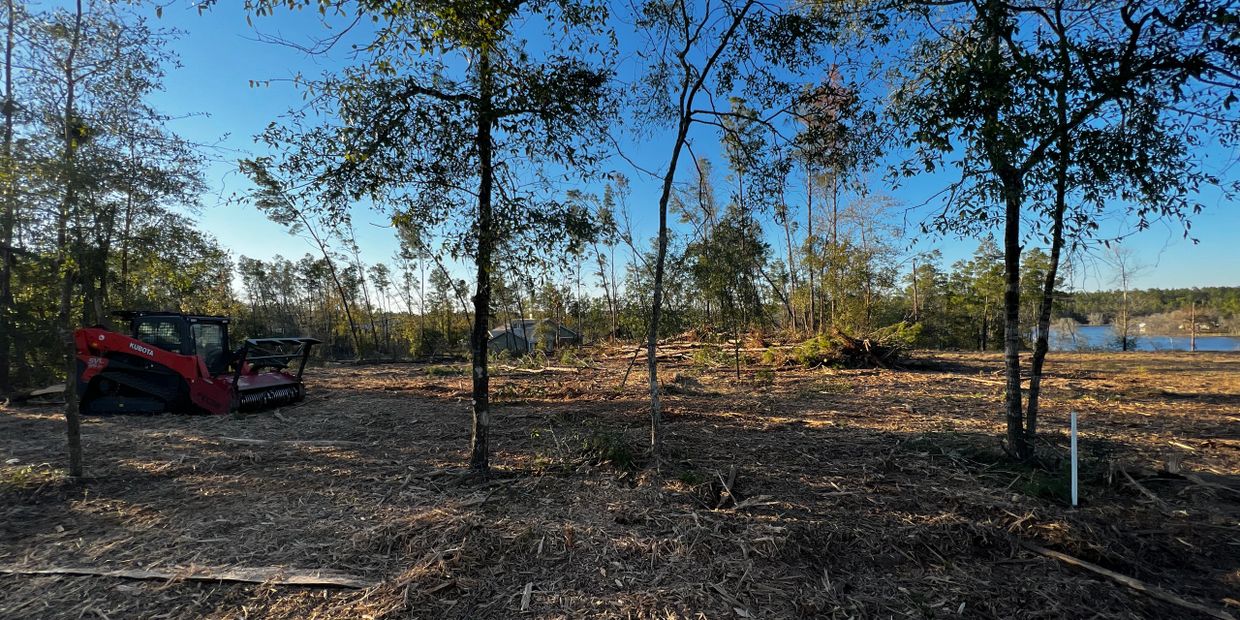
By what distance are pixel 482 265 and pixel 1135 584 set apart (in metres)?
5.14

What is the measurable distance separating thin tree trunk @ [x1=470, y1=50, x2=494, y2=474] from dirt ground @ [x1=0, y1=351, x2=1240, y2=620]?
0.54 m

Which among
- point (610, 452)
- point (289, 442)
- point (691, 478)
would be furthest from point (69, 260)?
point (691, 478)

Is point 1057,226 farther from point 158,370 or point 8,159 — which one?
point 158,370

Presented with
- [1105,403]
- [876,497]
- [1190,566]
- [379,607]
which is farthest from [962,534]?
[1105,403]

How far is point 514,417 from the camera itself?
26.9 ft

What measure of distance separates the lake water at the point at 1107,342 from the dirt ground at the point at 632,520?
26.7m

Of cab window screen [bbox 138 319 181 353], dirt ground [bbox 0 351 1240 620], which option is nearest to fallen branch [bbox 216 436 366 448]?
dirt ground [bbox 0 351 1240 620]

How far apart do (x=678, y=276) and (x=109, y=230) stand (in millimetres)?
7407

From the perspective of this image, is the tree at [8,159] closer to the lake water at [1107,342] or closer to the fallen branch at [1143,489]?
the fallen branch at [1143,489]

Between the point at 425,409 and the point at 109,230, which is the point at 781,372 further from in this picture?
the point at 109,230

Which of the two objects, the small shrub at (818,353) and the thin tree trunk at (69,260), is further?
the small shrub at (818,353)

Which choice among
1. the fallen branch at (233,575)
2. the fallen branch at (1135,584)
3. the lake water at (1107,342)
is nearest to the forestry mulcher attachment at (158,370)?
the fallen branch at (233,575)

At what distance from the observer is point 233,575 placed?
2.97 meters

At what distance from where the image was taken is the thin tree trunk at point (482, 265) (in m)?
4.16
